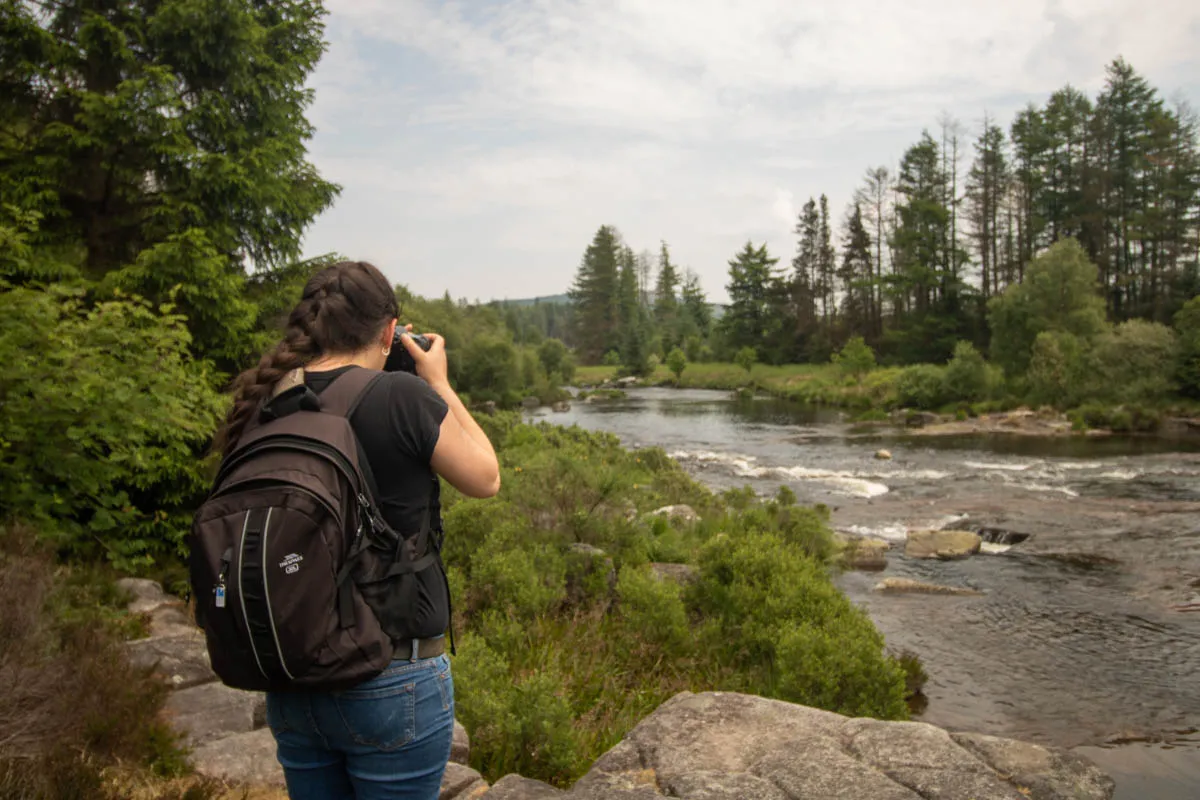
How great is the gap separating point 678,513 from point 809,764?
901 centimetres

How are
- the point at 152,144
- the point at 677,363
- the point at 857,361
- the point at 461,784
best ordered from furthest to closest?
the point at 677,363, the point at 857,361, the point at 152,144, the point at 461,784

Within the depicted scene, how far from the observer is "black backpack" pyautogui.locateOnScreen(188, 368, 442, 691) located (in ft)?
6.46

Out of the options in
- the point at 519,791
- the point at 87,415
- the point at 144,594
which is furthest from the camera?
the point at 144,594

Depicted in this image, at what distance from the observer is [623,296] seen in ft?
318

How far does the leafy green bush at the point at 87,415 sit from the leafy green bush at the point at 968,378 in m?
35.1

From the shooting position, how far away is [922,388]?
38000 millimetres

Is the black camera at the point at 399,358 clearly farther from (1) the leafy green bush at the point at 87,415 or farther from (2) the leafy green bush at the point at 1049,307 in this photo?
(2) the leafy green bush at the point at 1049,307

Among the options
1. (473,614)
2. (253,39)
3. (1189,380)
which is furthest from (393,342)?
(1189,380)

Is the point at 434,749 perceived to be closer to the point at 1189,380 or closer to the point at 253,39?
the point at 253,39

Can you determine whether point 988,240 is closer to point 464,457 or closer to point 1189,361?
point 1189,361

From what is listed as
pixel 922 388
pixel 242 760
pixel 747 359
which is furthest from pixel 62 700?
pixel 747 359

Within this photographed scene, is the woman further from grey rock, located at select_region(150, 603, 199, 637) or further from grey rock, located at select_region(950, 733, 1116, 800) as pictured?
Result: grey rock, located at select_region(150, 603, 199, 637)

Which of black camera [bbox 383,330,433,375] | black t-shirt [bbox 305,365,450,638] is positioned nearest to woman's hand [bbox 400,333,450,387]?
black camera [bbox 383,330,433,375]

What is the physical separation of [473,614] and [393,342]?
5096 millimetres
